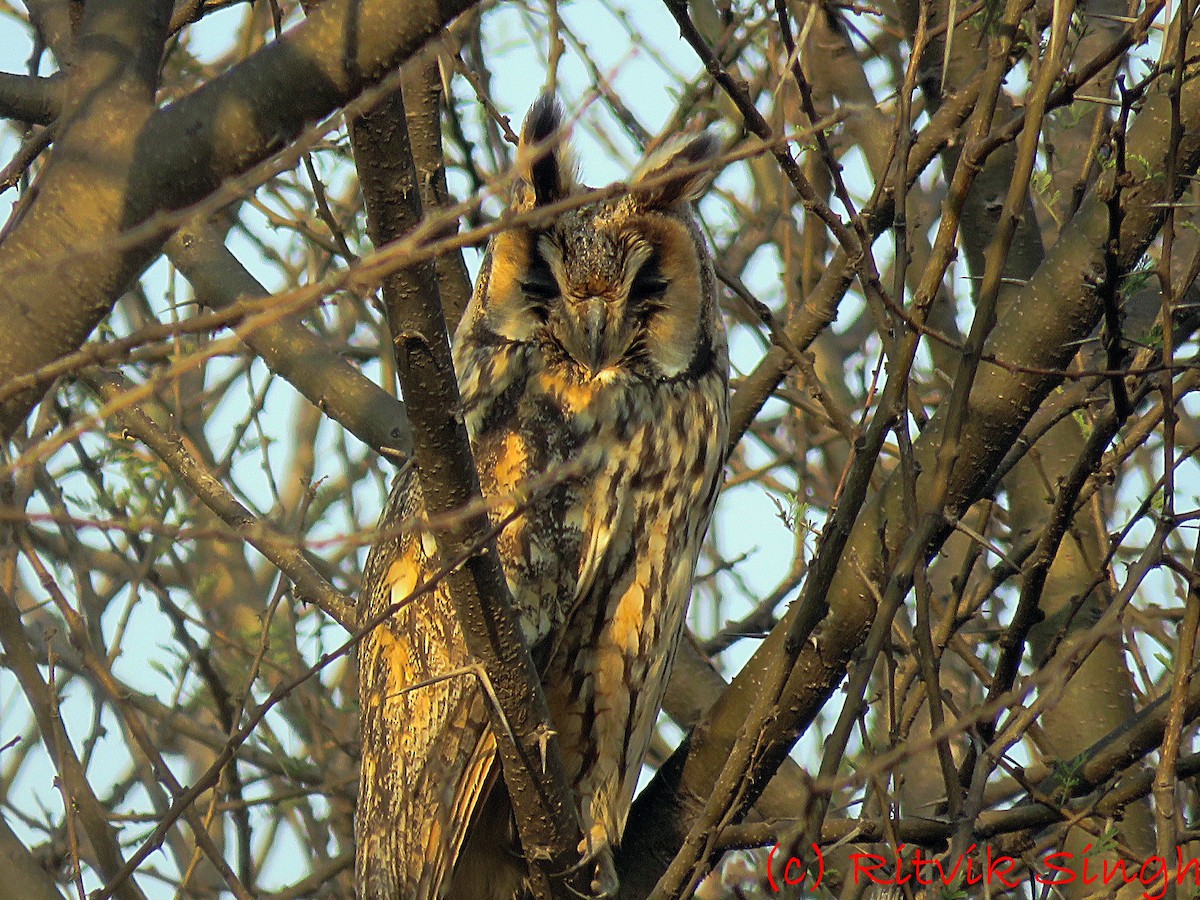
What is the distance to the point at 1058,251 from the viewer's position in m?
2.44

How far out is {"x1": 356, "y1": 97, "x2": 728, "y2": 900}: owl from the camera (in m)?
2.86

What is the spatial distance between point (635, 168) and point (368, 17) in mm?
1457

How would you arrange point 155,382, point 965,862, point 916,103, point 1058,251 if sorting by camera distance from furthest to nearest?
point 916,103 → point 1058,251 → point 965,862 → point 155,382

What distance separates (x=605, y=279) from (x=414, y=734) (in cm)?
100

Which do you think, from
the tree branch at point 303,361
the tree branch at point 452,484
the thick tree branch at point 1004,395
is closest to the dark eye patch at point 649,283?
the tree branch at point 303,361

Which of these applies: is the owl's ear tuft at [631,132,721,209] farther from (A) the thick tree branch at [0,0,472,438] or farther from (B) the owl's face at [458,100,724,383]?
(A) the thick tree branch at [0,0,472,438]

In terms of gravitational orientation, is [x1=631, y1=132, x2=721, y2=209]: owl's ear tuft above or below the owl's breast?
above

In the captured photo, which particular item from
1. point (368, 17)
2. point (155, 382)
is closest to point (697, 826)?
point (155, 382)

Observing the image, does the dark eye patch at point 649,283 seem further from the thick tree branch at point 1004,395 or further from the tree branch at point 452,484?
the tree branch at point 452,484

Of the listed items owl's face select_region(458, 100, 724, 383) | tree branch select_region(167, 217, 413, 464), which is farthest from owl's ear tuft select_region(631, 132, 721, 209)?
tree branch select_region(167, 217, 413, 464)

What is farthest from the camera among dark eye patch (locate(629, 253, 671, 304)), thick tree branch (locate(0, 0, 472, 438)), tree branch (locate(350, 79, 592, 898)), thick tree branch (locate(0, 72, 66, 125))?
dark eye patch (locate(629, 253, 671, 304))

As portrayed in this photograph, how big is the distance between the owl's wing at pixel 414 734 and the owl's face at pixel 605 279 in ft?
1.45

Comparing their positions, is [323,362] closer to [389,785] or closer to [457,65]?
[457,65]

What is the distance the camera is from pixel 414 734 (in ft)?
9.48
